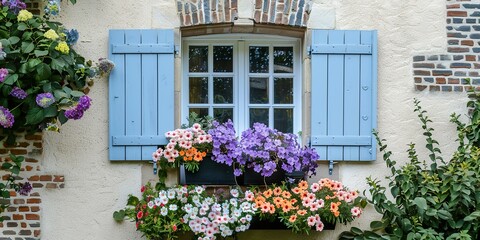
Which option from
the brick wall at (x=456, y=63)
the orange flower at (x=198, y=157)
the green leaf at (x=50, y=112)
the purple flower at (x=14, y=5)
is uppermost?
the purple flower at (x=14, y=5)

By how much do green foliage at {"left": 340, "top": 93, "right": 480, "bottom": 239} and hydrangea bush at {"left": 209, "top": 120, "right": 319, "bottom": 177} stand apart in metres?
0.56

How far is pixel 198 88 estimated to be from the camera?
500 centimetres

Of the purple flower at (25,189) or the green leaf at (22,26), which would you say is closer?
the green leaf at (22,26)

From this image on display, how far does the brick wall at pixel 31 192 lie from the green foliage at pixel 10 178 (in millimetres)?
40

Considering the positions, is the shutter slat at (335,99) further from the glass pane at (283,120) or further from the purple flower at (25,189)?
the purple flower at (25,189)

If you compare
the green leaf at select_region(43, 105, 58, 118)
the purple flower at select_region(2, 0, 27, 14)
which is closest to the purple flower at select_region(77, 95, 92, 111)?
the green leaf at select_region(43, 105, 58, 118)

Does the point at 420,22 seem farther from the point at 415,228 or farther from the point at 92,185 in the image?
the point at 92,185

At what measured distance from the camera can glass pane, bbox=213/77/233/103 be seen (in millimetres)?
4980

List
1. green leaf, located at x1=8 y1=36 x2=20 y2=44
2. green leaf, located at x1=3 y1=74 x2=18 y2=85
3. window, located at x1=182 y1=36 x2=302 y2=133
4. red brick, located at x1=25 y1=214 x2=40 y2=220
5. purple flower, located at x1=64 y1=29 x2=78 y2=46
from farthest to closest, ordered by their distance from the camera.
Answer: window, located at x1=182 y1=36 x2=302 y2=133
red brick, located at x1=25 y1=214 x2=40 y2=220
purple flower, located at x1=64 y1=29 x2=78 y2=46
green leaf, located at x1=8 y1=36 x2=20 y2=44
green leaf, located at x1=3 y1=74 x2=18 y2=85

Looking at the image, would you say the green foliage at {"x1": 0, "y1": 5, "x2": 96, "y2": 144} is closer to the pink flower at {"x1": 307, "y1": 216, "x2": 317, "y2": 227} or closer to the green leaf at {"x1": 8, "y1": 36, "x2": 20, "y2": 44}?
the green leaf at {"x1": 8, "y1": 36, "x2": 20, "y2": 44}

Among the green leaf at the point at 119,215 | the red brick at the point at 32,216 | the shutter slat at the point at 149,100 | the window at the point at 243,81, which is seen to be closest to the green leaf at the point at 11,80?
the shutter slat at the point at 149,100

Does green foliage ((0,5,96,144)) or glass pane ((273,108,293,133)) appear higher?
green foliage ((0,5,96,144))

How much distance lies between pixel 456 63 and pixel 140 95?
2.58 metres

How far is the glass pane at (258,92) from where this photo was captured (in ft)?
16.3
